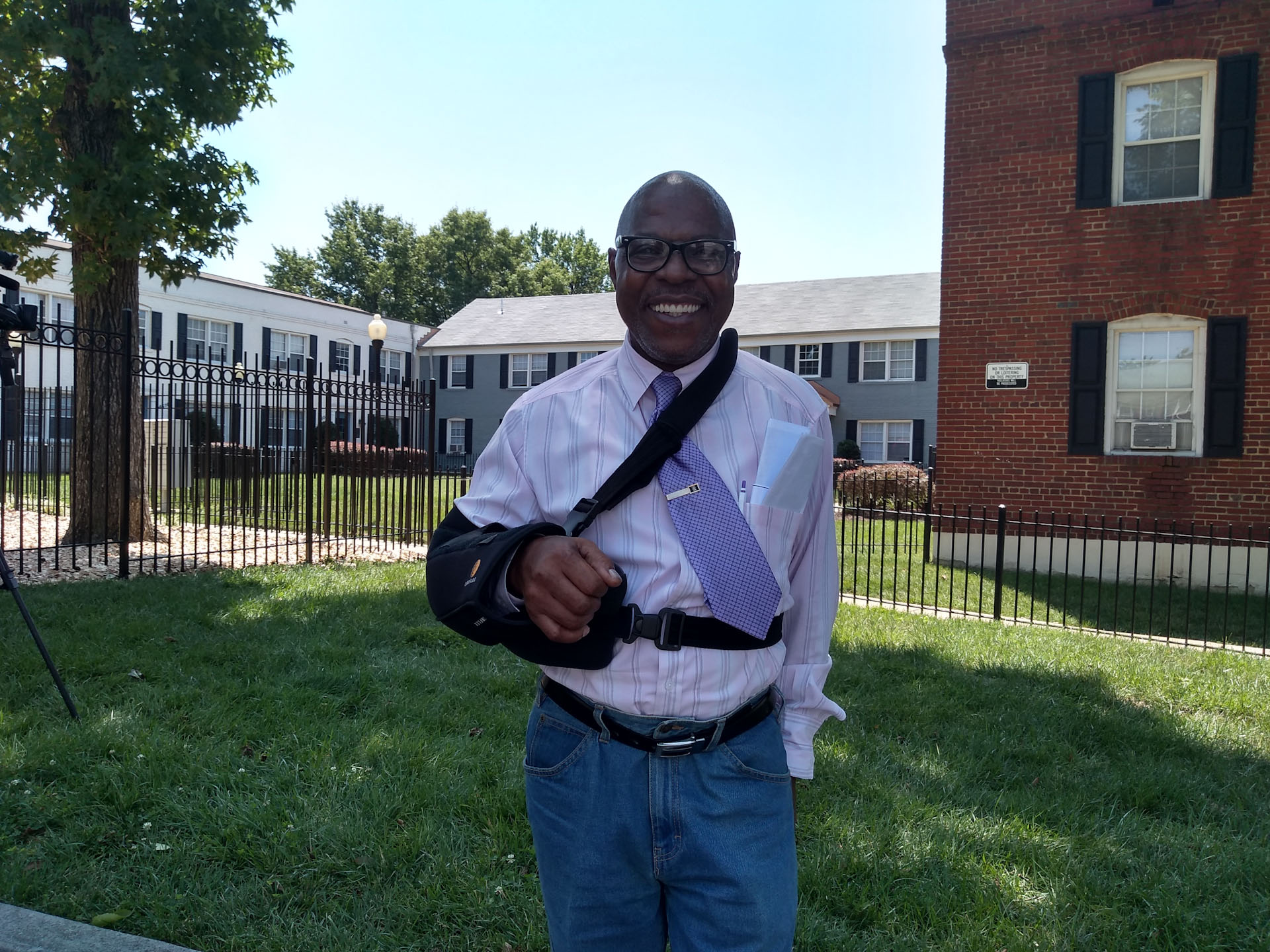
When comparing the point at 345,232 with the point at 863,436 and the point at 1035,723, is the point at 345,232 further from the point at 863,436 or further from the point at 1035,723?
the point at 1035,723

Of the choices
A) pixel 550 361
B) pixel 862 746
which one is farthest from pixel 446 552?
pixel 550 361

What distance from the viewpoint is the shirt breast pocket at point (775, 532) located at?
1.74 metres

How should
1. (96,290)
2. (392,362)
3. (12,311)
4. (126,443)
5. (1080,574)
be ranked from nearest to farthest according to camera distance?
(12,311), (126,443), (96,290), (1080,574), (392,362)

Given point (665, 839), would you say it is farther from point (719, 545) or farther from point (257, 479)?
point (257, 479)

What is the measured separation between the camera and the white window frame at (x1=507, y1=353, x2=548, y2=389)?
38.0m

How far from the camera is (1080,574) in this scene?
492 inches

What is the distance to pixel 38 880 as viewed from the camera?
3438 millimetres

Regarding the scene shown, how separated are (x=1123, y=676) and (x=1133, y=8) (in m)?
9.59

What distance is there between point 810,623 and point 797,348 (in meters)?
31.9

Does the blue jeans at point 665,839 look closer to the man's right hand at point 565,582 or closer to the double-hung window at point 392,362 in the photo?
the man's right hand at point 565,582

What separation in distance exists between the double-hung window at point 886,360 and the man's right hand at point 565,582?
31.3 m

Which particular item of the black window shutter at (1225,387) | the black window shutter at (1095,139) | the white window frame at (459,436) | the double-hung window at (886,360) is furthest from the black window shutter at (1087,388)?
the white window frame at (459,436)

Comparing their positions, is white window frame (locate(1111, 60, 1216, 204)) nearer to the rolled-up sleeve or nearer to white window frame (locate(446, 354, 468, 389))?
the rolled-up sleeve

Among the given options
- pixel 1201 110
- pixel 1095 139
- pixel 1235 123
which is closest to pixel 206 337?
pixel 1095 139
